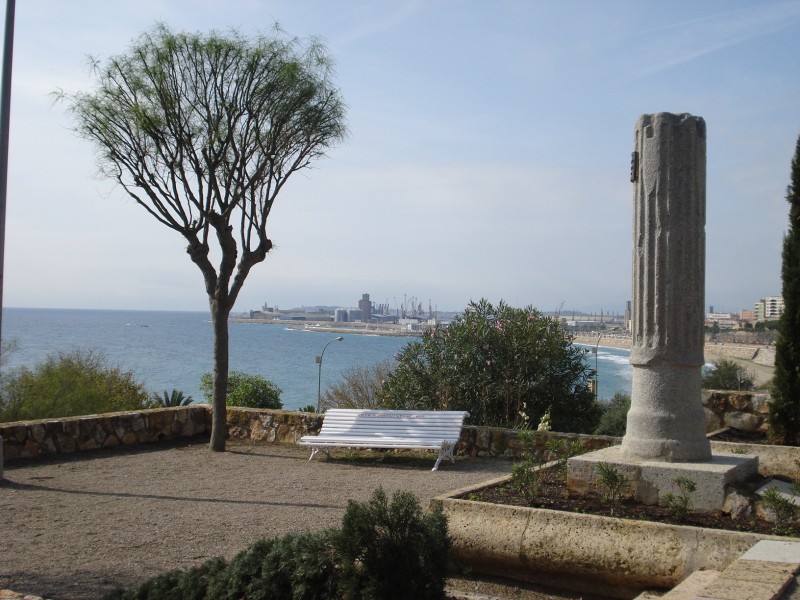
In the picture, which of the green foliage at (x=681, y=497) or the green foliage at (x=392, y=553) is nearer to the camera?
the green foliage at (x=392, y=553)

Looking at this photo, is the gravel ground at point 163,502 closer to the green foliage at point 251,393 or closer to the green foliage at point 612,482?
the green foliage at point 612,482

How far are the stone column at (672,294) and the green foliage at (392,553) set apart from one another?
2.57 meters

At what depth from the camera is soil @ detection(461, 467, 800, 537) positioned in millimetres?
5469

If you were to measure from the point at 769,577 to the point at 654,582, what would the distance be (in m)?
1.16

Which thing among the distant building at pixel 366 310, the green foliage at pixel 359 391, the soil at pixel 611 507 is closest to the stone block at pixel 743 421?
the soil at pixel 611 507

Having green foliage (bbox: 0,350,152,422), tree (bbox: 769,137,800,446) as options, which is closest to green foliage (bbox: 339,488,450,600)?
tree (bbox: 769,137,800,446)

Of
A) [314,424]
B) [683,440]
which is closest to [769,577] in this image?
[683,440]

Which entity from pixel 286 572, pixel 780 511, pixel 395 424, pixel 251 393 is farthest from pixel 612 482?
pixel 251 393

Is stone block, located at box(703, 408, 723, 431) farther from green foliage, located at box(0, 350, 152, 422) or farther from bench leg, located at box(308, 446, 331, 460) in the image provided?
green foliage, located at box(0, 350, 152, 422)

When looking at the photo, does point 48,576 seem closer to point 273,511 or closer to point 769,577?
point 273,511

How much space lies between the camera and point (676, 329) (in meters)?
6.50

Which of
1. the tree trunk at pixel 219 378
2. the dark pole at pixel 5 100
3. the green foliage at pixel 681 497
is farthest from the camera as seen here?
the tree trunk at pixel 219 378

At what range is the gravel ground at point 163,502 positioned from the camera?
594cm

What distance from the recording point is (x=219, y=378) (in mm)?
11938
